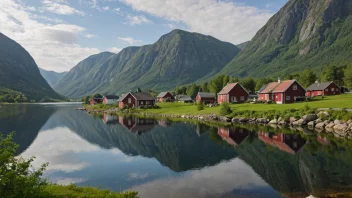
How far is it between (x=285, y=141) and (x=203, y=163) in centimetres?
1839

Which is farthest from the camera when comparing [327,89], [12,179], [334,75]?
[334,75]

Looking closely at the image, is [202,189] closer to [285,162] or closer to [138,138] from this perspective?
[285,162]

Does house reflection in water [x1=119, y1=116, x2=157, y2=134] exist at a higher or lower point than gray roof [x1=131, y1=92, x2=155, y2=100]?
lower

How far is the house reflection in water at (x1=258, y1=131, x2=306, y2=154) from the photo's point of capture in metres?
39.7

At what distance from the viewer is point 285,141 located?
44.7m

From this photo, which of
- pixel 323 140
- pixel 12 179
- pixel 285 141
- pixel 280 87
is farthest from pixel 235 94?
pixel 12 179

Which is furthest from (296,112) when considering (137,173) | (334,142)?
(137,173)

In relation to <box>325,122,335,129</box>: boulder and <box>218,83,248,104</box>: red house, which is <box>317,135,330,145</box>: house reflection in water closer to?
<box>325,122,335,129</box>: boulder

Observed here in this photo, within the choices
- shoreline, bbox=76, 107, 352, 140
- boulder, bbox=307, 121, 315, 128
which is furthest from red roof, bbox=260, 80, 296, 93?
boulder, bbox=307, 121, 315, 128

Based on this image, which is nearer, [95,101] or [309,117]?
[309,117]

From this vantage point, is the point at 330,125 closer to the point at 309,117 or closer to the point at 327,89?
the point at 309,117

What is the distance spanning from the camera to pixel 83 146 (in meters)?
46.6

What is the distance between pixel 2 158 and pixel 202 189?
15176 millimetres

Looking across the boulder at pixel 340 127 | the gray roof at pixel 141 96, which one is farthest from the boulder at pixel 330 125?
the gray roof at pixel 141 96
